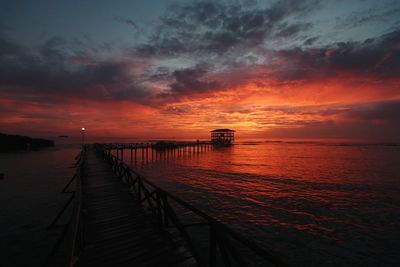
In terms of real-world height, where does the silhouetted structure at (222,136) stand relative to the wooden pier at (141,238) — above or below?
above

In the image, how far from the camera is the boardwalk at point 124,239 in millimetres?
5047

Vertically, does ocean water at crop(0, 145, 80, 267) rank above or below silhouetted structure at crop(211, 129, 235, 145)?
below

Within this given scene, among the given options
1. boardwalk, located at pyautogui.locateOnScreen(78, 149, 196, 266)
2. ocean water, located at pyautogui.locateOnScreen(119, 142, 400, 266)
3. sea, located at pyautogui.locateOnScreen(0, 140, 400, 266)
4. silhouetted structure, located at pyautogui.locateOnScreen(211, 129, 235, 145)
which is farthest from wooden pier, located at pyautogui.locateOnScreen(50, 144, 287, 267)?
silhouetted structure, located at pyautogui.locateOnScreen(211, 129, 235, 145)

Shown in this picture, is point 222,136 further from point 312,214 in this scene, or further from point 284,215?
point 284,215

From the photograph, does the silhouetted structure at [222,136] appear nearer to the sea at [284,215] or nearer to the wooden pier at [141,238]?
the sea at [284,215]

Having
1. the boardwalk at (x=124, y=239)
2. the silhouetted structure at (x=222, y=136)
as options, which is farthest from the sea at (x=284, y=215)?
the silhouetted structure at (x=222, y=136)

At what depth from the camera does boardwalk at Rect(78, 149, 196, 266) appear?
199 inches

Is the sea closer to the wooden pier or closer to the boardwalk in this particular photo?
the wooden pier

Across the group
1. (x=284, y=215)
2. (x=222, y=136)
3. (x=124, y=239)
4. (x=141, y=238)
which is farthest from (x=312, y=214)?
(x=222, y=136)

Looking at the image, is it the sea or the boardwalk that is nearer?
the boardwalk

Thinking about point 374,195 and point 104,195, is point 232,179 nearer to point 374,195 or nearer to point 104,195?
point 374,195

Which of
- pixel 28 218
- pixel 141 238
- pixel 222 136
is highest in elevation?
pixel 222 136

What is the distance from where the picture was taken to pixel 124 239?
6047 millimetres

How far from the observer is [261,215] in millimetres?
12789
